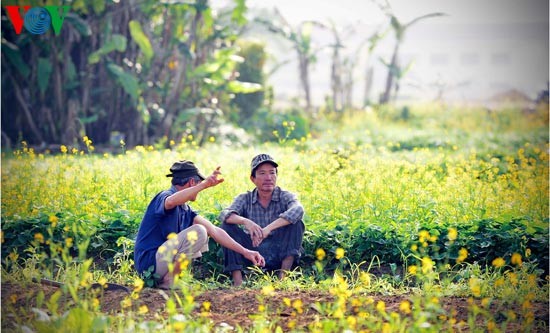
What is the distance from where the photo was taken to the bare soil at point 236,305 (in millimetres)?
4703

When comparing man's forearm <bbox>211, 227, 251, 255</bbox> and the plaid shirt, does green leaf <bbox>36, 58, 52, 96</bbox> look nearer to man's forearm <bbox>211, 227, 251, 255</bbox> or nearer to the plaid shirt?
the plaid shirt

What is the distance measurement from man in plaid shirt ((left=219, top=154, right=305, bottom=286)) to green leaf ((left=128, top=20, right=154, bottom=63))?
20.6 ft

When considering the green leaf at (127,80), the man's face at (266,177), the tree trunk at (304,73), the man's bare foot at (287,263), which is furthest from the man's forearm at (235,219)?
the tree trunk at (304,73)

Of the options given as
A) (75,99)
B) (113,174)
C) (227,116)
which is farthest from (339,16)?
(113,174)

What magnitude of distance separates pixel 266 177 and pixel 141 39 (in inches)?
260

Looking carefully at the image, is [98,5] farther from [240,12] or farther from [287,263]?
[287,263]

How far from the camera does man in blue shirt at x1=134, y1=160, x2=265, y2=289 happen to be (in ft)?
18.1

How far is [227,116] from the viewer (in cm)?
1459

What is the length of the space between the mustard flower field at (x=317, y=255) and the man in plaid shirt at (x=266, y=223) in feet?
0.57

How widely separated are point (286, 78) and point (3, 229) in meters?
39.4

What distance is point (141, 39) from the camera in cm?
1221

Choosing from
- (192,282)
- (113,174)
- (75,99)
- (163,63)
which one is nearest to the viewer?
(192,282)

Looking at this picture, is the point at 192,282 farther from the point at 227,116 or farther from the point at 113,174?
the point at 227,116

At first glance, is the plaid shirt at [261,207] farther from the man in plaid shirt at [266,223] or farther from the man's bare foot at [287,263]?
the man's bare foot at [287,263]
